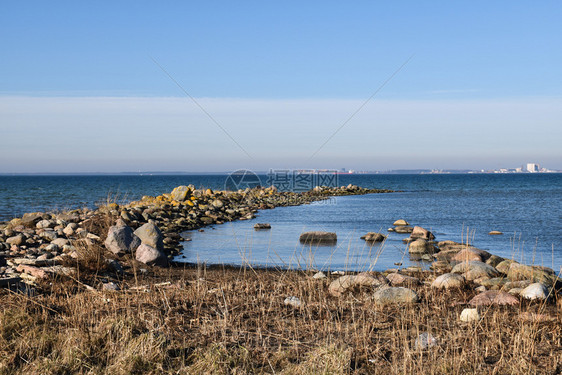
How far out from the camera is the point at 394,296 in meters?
7.46

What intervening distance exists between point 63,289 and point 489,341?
20.7ft

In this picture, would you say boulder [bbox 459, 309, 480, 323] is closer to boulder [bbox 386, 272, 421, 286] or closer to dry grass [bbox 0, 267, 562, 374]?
dry grass [bbox 0, 267, 562, 374]

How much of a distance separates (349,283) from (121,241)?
6.46 m

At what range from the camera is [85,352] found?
4914 mm

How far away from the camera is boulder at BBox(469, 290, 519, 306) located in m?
7.21

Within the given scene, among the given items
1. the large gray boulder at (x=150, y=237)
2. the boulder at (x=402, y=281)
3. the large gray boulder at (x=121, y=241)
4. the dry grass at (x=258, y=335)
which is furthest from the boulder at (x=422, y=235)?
the dry grass at (x=258, y=335)

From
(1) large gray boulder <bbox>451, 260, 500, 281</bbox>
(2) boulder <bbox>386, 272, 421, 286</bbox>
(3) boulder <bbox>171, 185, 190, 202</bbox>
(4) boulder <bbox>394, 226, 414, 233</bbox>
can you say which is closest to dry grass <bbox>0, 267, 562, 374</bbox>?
(2) boulder <bbox>386, 272, 421, 286</bbox>

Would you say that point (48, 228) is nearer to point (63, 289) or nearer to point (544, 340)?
point (63, 289)

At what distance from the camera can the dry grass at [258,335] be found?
4770 mm

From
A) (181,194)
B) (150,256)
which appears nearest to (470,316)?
(150,256)

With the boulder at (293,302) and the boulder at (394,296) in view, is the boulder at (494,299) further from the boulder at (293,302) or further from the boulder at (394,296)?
the boulder at (293,302)


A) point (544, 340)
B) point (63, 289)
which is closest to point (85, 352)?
point (63, 289)

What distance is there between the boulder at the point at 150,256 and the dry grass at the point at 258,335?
3.99 metres

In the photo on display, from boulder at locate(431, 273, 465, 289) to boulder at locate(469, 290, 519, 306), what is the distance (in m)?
0.99
